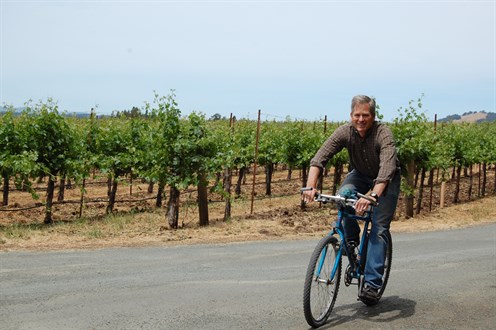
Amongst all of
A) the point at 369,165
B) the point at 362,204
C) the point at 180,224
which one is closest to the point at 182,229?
the point at 180,224

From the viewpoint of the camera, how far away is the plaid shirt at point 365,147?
16.1 ft

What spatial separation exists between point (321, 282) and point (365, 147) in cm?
131

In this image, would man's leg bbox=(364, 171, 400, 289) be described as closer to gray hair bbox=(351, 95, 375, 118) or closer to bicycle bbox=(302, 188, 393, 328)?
bicycle bbox=(302, 188, 393, 328)

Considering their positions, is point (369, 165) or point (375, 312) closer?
point (369, 165)

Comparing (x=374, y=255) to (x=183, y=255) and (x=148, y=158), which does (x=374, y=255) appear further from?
(x=148, y=158)

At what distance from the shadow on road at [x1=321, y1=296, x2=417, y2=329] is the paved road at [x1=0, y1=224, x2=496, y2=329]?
1 cm

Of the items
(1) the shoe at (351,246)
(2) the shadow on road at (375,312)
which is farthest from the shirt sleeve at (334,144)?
(2) the shadow on road at (375,312)

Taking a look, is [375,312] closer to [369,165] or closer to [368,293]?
[368,293]

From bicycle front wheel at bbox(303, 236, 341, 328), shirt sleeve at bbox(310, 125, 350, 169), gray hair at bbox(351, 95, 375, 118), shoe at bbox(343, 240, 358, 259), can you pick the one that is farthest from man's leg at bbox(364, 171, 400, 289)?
gray hair at bbox(351, 95, 375, 118)

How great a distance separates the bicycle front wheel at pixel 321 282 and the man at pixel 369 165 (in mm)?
366

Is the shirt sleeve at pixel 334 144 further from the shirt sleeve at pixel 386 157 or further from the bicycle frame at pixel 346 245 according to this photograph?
the bicycle frame at pixel 346 245

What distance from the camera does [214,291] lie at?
618 cm

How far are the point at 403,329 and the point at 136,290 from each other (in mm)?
2985

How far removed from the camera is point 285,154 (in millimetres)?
24500
